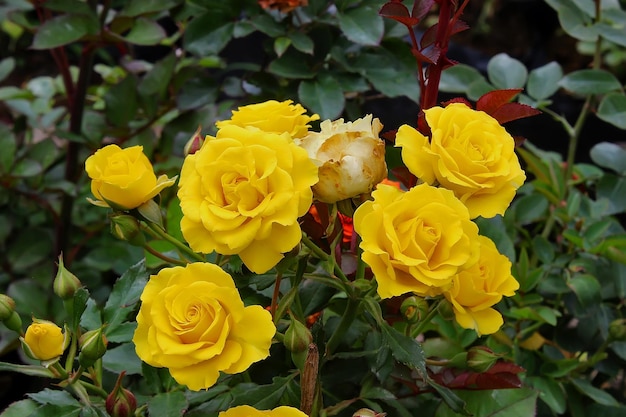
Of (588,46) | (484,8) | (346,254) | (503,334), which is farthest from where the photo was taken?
(484,8)

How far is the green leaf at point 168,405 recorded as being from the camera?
476 millimetres

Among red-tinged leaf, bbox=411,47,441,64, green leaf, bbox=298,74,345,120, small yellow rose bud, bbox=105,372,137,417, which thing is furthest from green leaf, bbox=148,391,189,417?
green leaf, bbox=298,74,345,120

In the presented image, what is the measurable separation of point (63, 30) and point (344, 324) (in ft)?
1.99

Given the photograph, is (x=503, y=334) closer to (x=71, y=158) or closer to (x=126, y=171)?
(x=126, y=171)

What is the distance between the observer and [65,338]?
0.46 m

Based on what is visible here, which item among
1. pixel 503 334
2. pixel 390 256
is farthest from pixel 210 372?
pixel 503 334

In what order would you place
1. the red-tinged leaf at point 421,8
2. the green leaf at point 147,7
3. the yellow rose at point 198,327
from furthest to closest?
the green leaf at point 147,7, the red-tinged leaf at point 421,8, the yellow rose at point 198,327

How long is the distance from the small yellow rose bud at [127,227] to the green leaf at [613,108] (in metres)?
0.62

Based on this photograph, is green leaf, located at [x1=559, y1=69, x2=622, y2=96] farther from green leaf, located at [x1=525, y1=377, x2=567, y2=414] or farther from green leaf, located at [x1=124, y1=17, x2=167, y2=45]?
green leaf, located at [x1=124, y1=17, x2=167, y2=45]

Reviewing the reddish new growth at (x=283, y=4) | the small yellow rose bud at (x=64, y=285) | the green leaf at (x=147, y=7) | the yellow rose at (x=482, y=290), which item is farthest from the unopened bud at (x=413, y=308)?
the green leaf at (x=147, y=7)

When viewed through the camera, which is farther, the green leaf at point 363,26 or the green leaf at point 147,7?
the green leaf at point 147,7

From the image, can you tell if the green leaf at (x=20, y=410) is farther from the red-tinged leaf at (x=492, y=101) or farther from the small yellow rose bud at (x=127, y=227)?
the red-tinged leaf at (x=492, y=101)

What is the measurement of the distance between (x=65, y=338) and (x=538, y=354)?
52 centimetres

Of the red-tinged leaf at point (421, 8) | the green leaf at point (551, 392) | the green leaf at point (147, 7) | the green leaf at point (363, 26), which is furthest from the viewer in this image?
the green leaf at point (147, 7)
